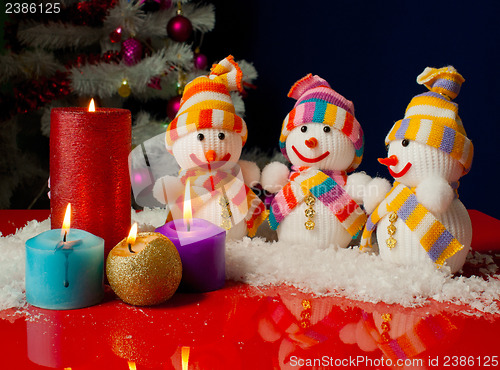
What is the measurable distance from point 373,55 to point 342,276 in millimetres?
1369

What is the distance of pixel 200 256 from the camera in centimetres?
88

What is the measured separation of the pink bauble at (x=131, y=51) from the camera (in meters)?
1.84

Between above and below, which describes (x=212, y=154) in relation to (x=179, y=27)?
below

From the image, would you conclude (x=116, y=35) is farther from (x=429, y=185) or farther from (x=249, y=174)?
(x=429, y=185)

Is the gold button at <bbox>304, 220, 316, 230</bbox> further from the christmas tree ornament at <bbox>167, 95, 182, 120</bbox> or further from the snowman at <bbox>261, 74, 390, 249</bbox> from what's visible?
the christmas tree ornament at <bbox>167, 95, 182, 120</bbox>

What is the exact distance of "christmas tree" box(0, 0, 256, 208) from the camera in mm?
1845

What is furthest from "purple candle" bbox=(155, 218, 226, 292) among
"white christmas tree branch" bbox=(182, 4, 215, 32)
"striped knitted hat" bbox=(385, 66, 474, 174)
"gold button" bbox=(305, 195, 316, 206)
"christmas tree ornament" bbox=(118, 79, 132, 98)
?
"white christmas tree branch" bbox=(182, 4, 215, 32)

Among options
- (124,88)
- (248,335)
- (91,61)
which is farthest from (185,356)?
(91,61)

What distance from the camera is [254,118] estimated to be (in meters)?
2.41

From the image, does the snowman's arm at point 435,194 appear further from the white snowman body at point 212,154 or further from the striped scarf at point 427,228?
the white snowman body at point 212,154

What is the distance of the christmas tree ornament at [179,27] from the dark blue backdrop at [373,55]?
0.48m

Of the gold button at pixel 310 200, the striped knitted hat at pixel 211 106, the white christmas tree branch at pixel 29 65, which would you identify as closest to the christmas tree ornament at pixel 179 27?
the white christmas tree branch at pixel 29 65

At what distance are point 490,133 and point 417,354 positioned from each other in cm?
134

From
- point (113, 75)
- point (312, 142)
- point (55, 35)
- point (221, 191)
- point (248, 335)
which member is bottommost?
point (248, 335)
